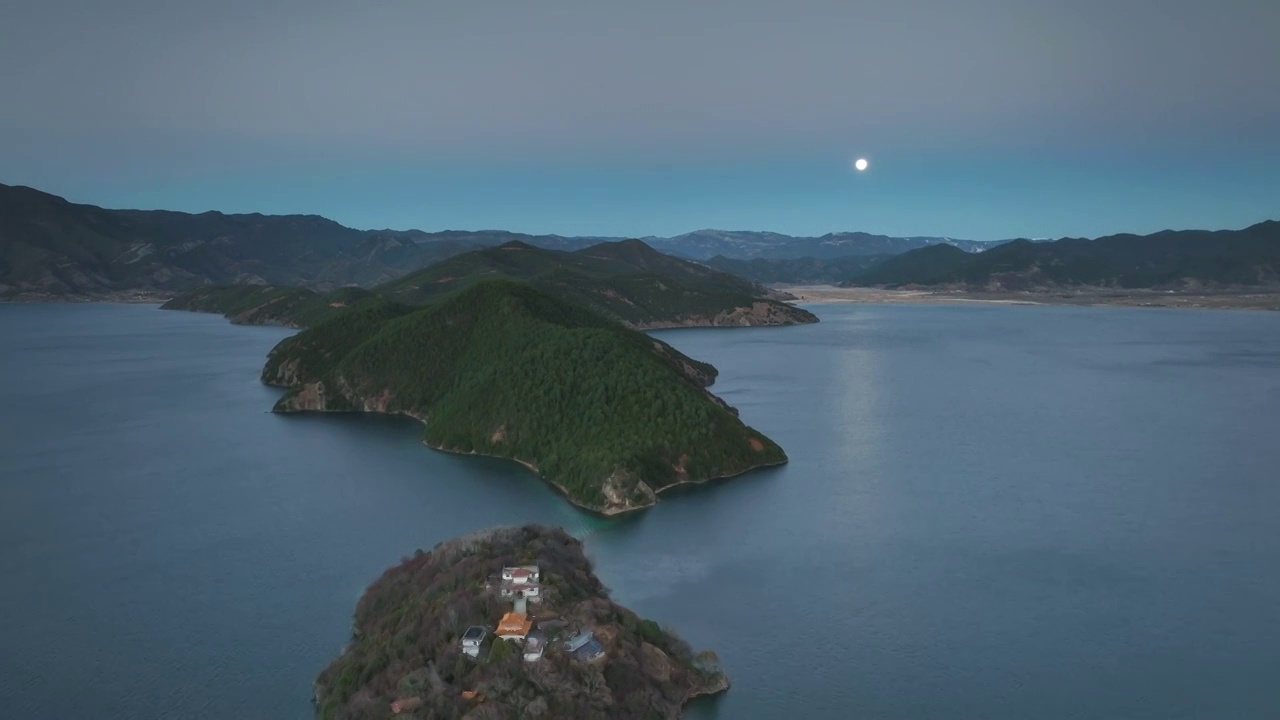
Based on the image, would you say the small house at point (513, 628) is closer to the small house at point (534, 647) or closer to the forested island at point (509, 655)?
the forested island at point (509, 655)

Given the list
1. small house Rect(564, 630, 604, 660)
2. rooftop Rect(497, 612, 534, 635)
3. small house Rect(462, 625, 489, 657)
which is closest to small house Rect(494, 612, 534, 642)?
rooftop Rect(497, 612, 534, 635)

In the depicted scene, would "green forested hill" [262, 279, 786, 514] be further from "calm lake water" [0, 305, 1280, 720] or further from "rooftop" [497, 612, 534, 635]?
"rooftop" [497, 612, 534, 635]

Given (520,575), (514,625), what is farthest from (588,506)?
(514,625)

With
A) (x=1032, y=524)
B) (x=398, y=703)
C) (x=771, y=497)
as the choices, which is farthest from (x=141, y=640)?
(x=1032, y=524)

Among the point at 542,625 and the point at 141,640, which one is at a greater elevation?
the point at 542,625

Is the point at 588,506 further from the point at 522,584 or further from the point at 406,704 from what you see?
the point at 406,704

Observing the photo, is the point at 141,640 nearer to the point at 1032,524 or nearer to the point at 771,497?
the point at 771,497
